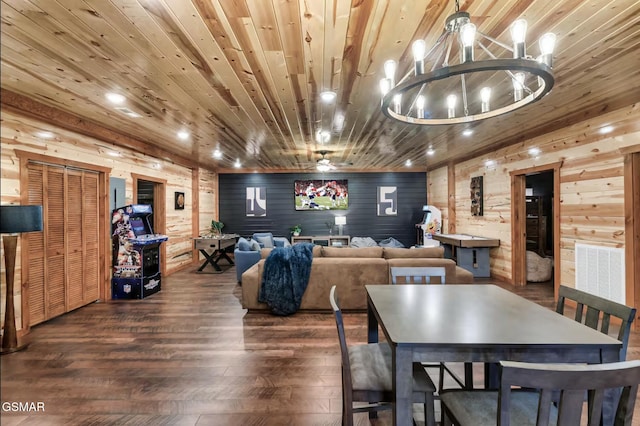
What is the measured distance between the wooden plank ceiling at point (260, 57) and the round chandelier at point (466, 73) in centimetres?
22

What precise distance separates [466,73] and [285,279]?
118 inches

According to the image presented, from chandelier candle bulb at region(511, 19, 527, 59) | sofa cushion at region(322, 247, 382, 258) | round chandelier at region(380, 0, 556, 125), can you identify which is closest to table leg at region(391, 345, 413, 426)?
round chandelier at region(380, 0, 556, 125)

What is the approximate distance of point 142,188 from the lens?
281 inches

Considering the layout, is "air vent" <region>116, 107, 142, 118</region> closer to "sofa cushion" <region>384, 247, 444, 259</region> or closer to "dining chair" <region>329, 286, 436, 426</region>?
"dining chair" <region>329, 286, 436, 426</region>

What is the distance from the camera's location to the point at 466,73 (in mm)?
1625

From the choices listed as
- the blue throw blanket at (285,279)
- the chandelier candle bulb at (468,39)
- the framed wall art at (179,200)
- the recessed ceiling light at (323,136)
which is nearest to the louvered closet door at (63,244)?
the framed wall art at (179,200)

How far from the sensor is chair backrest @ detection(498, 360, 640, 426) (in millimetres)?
1000

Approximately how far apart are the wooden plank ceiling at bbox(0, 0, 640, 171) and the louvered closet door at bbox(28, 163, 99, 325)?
0.68 metres

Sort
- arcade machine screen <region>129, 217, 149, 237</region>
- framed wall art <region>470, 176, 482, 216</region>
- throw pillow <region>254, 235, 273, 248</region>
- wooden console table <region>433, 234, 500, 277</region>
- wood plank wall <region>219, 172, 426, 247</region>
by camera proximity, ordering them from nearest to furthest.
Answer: arcade machine screen <region>129, 217, 149, 237</region> → wooden console table <region>433, 234, 500, 277</region> → framed wall art <region>470, 176, 482, 216</region> → throw pillow <region>254, 235, 273, 248</region> → wood plank wall <region>219, 172, 426, 247</region>

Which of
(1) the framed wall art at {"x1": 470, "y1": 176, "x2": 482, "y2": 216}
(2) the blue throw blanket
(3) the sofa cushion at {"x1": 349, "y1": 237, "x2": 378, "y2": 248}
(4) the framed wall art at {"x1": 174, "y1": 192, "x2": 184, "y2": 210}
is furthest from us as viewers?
(3) the sofa cushion at {"x1": 349, "y1": 237, "x2": 378, "y2": 248}

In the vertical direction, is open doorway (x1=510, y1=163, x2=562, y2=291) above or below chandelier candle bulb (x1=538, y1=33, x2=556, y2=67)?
below

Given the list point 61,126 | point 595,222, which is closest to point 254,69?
point 61,126

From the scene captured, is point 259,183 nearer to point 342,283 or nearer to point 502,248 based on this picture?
point 342,283

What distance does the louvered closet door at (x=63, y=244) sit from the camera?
11.4 ft
